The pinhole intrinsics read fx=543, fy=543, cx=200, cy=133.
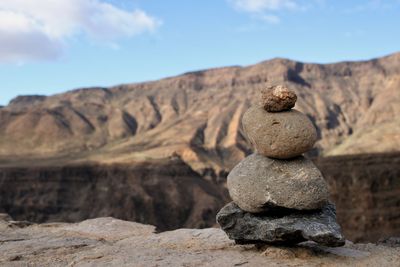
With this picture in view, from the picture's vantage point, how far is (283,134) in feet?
46.1

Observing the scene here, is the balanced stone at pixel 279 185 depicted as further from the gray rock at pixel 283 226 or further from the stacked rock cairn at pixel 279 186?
the gray rock at pixel 283 226

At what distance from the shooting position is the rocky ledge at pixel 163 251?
44.2 ft

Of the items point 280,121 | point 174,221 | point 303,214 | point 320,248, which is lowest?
point 174,221

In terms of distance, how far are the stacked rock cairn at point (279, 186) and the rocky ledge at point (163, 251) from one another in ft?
1.64

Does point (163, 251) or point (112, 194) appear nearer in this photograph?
point (163, 251)

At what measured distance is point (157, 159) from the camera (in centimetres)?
10169

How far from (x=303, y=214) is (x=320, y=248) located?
1333 mm

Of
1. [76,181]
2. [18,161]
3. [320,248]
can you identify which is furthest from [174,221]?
[320,248]

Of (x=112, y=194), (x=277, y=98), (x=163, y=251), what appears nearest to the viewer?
(x=277, y=98)

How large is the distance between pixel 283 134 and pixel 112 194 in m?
77.0

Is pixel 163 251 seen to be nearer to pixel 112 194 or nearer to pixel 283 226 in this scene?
pixel 283 226

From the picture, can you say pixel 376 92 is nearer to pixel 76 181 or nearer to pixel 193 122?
pixel 193 122

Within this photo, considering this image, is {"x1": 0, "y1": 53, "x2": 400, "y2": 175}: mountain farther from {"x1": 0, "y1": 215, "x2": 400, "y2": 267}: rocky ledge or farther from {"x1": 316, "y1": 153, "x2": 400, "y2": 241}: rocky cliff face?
{"x1": 0, "y1": 215, "x2": 400, "y2": 267}: rocky ledge

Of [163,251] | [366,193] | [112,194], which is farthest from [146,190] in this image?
[163,251]
